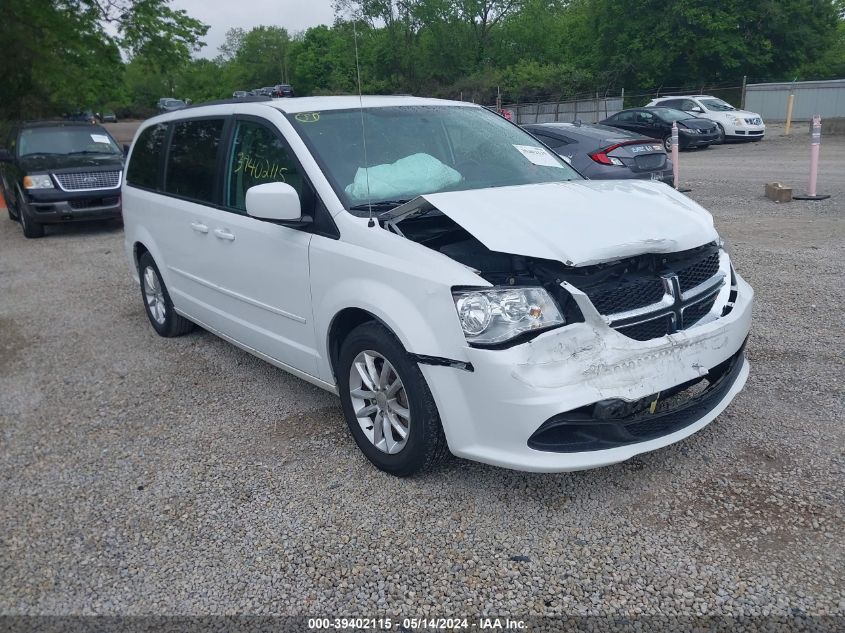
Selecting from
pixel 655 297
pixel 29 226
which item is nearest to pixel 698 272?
pixel 655 297

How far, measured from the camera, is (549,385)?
3.02 meters

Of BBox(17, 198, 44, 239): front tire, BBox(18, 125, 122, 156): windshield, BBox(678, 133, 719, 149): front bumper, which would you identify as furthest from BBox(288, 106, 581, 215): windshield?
BBox(678, 133, 719, 149): front bumper

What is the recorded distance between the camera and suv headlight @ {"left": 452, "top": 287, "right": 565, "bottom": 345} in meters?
3.10

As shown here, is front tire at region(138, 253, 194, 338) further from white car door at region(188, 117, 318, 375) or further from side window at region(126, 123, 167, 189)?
white car door at region(188, 117, 318, 375)

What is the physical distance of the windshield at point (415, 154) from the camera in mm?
3977

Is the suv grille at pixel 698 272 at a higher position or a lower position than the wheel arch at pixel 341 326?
higher

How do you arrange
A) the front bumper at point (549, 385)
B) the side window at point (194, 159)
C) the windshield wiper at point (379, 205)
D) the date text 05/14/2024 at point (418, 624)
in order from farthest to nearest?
the side window at point (194, 159)
the windshield wiper at point (379, 205)
the front bumper at point (549, 385)
the date text 05/14/2024 at point (418, 624)

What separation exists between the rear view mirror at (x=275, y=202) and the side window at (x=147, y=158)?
233 centimetres

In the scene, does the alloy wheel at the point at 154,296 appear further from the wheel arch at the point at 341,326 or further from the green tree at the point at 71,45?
the green tree at the point at 71,45

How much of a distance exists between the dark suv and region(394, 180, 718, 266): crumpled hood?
9681 millimetres

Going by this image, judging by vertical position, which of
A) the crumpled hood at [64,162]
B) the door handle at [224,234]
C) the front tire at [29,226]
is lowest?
the front tire at [29,226]

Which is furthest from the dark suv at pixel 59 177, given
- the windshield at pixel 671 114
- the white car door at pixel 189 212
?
the windshield at pixel 671 114

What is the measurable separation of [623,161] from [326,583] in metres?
8.78

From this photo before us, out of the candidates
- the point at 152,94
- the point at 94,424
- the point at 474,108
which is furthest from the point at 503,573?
the point at 152,94
